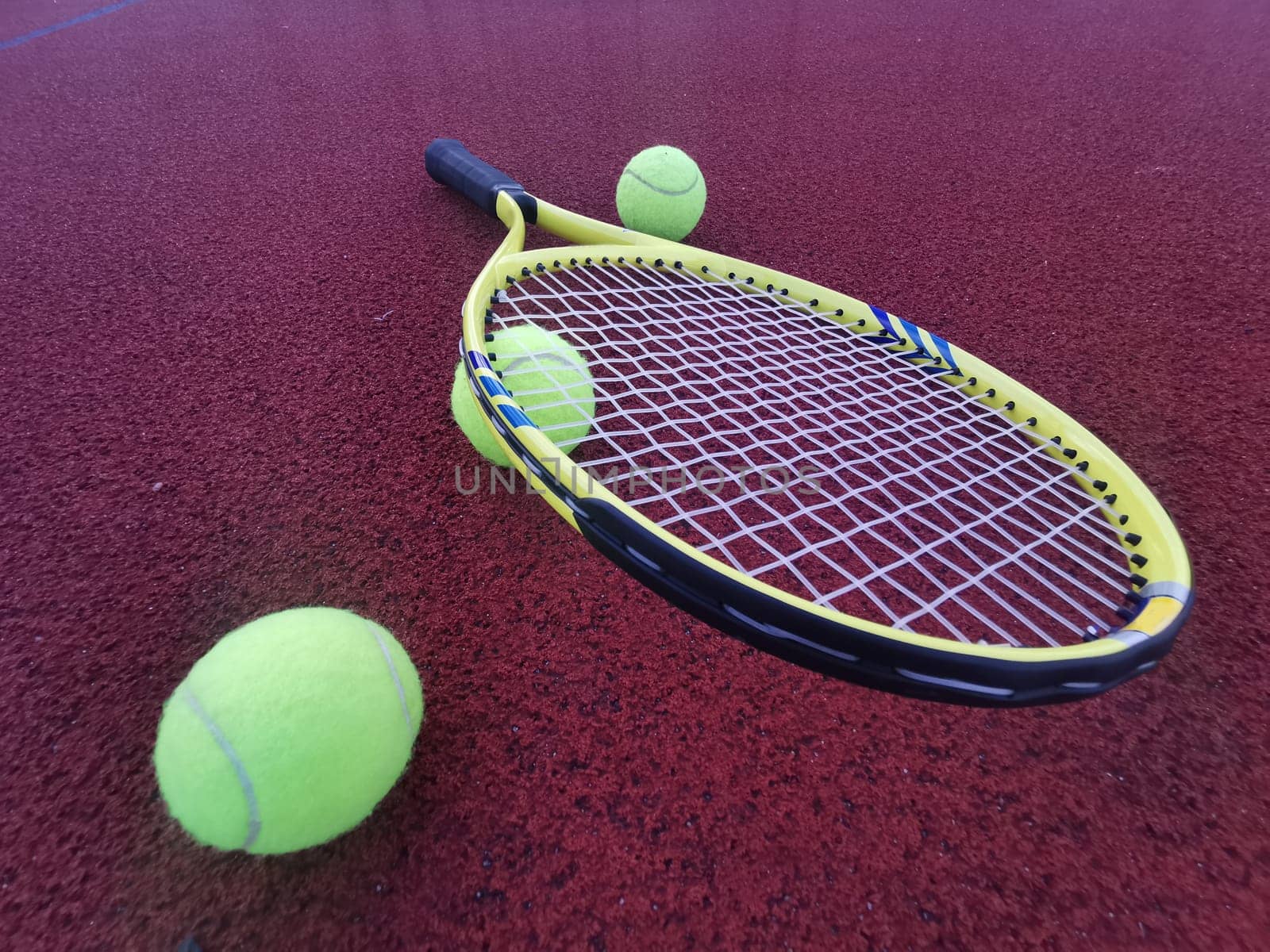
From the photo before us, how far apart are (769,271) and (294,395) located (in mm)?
1076

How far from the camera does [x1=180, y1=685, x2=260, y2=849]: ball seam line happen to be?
2.47 ft

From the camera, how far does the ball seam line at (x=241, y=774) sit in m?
0.75

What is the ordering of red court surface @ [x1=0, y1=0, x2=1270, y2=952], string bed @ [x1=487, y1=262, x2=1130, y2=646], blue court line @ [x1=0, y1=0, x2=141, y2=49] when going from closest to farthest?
red court surface @ [x1=0, y1=0, x2=1270, y2=952]
string bed @ [x1=487, y1=262, x2=1130, y2=646]
blue court line @ [x1=0, y1=0, x2=141, y2=49]

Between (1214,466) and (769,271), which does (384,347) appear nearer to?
(769,271)

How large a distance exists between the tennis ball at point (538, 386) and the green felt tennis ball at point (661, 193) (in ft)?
2.43

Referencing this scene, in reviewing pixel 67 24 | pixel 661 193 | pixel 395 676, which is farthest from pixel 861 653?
pixel 67 24

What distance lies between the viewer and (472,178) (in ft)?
6.18

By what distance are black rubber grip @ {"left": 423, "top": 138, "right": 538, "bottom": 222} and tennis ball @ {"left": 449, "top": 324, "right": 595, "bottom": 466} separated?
0.65 meters

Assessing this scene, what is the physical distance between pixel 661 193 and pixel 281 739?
156 cm

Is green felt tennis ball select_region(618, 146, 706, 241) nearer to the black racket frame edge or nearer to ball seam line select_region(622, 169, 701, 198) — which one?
ball seam line select_region(622, 169, 701, 198)

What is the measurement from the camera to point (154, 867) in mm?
835

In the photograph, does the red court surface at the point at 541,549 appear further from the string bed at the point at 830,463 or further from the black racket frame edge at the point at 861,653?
the black racket frame edge at the point at 861,653

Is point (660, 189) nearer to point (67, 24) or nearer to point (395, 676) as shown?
point (395, 676)

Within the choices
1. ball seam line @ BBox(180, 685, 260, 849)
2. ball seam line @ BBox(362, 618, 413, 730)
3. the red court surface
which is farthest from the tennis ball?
ball seam line @ BBox(180, 685, 260, 849)
